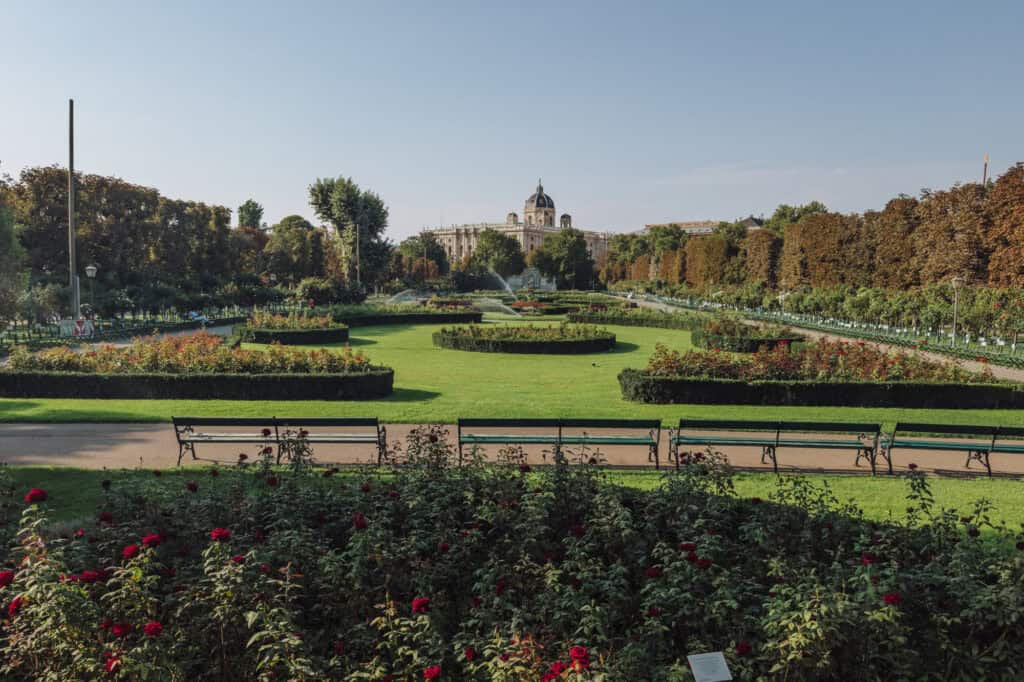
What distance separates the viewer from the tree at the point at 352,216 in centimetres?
5803

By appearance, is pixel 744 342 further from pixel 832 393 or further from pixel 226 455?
pixel 226 455

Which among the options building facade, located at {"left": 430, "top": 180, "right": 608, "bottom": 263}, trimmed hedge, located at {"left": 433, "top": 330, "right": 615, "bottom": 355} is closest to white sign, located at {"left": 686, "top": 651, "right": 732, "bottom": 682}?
trimmed hedge, located at {"left": 433, "top": 330, "right": 615, "bottom": 355}

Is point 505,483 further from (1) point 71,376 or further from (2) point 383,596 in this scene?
(1) point 71,376

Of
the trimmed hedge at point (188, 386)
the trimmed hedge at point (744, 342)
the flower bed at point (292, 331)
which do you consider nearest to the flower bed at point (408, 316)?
the flower bed at point (292, 331)

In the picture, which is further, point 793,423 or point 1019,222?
point 1019,222

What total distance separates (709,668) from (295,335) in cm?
2597

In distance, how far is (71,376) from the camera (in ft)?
48.8

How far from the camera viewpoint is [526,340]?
977 inches

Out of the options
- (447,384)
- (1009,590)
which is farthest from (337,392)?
(1009,590)

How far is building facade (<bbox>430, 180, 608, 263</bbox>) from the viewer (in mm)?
145250

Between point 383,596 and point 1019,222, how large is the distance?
36.2 m

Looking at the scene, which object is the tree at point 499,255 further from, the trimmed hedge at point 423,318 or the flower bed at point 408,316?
the trimmed hedge at point 423,318

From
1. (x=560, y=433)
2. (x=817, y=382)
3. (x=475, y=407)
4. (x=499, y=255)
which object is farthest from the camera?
(x=499, y=255)

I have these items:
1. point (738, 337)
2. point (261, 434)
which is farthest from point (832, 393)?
point (261, 434)
